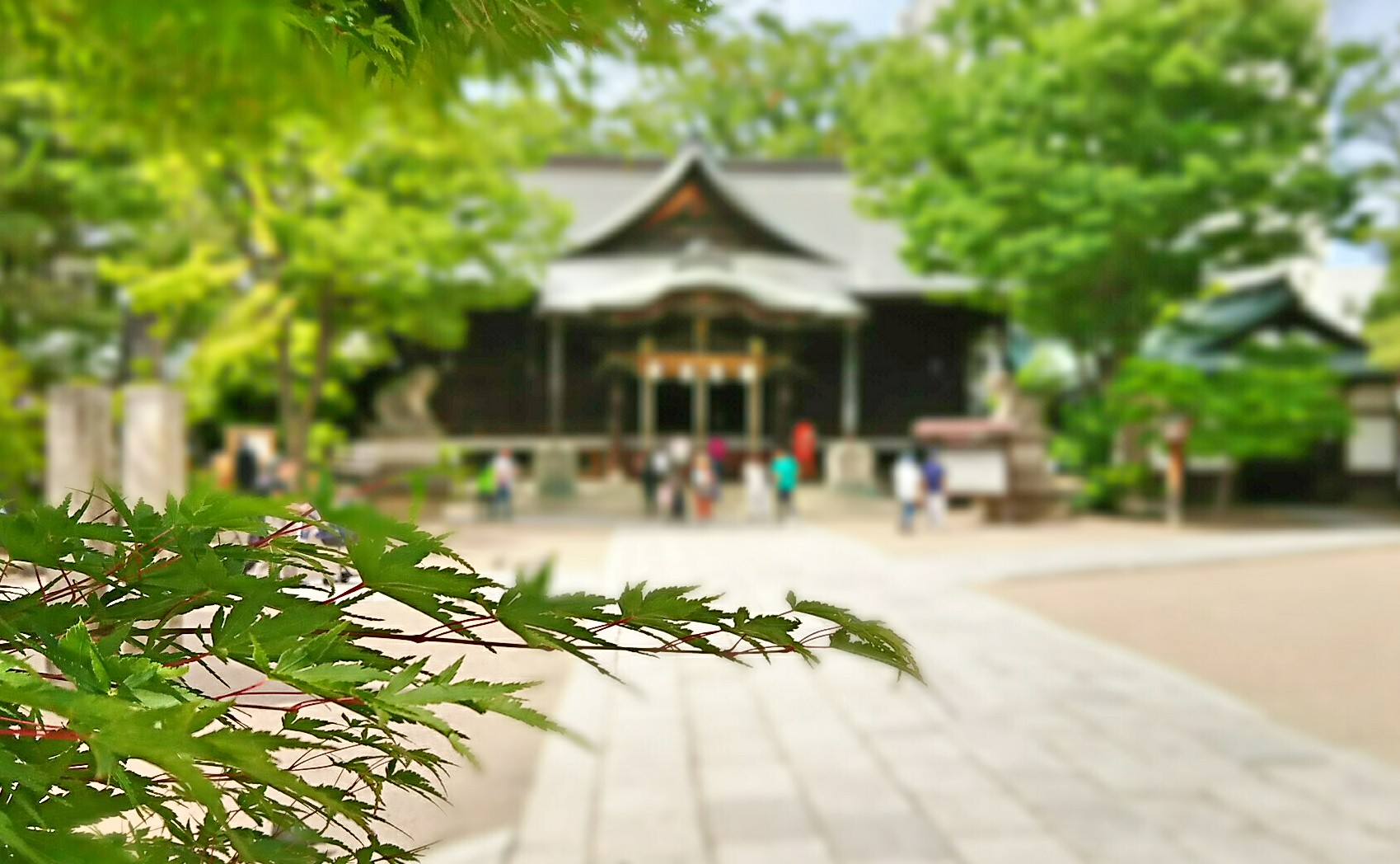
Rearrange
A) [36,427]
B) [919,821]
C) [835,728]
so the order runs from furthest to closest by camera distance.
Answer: [36,427] → [835,728] → [919,821]

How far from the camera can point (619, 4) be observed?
73 centimetres

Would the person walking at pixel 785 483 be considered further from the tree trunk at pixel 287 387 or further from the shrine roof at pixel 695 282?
the tree trunk at pixel 287 387

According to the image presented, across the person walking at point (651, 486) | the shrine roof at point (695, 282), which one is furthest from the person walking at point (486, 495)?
the shrine roof at point (695, 282)

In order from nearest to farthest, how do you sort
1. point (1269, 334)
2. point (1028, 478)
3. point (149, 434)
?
point (149, 434), point (1028, 478), point (1269, 334)

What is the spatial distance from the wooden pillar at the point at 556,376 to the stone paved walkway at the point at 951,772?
13.5 m

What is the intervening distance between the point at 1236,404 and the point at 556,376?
39.1ft

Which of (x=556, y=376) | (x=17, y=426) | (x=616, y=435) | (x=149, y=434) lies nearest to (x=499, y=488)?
(x=616, y=435)

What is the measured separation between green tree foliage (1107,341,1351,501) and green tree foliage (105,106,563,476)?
30.0ft

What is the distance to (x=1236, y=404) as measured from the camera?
46.4 ft

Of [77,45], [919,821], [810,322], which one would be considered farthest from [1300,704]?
[810,322]

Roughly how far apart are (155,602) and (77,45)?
3416 mm

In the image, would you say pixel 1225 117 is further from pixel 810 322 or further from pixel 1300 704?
pixel 1300 704

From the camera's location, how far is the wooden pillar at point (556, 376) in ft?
64.1

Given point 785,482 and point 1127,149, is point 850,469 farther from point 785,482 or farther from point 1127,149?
point 1127,149
